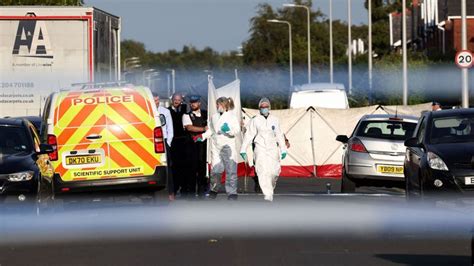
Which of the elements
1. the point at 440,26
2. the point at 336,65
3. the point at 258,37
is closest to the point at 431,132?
the point at 440,26

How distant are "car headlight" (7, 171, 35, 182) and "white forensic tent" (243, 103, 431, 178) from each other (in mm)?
20021

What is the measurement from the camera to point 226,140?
79.2ft

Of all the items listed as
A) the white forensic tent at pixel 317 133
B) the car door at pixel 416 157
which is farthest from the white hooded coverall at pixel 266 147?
the white forensic tent at pixel 317 133

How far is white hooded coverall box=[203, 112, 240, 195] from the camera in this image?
24031 mm

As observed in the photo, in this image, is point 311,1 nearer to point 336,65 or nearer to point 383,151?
point 336,65

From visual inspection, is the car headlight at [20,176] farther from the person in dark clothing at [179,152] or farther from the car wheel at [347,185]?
the car wheel at [347,185]

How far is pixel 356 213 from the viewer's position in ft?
68.3

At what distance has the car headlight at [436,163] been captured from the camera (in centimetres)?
1902

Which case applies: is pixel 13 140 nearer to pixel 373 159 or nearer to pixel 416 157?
pixel 416 157

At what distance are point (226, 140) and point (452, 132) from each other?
4715 mm

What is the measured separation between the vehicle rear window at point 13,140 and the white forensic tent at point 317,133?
59.7ft

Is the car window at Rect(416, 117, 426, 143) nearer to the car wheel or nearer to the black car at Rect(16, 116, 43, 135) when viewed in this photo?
the car wheel

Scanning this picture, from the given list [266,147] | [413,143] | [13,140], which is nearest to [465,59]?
[266,147]

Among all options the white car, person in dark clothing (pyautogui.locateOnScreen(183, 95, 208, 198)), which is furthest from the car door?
the white car
